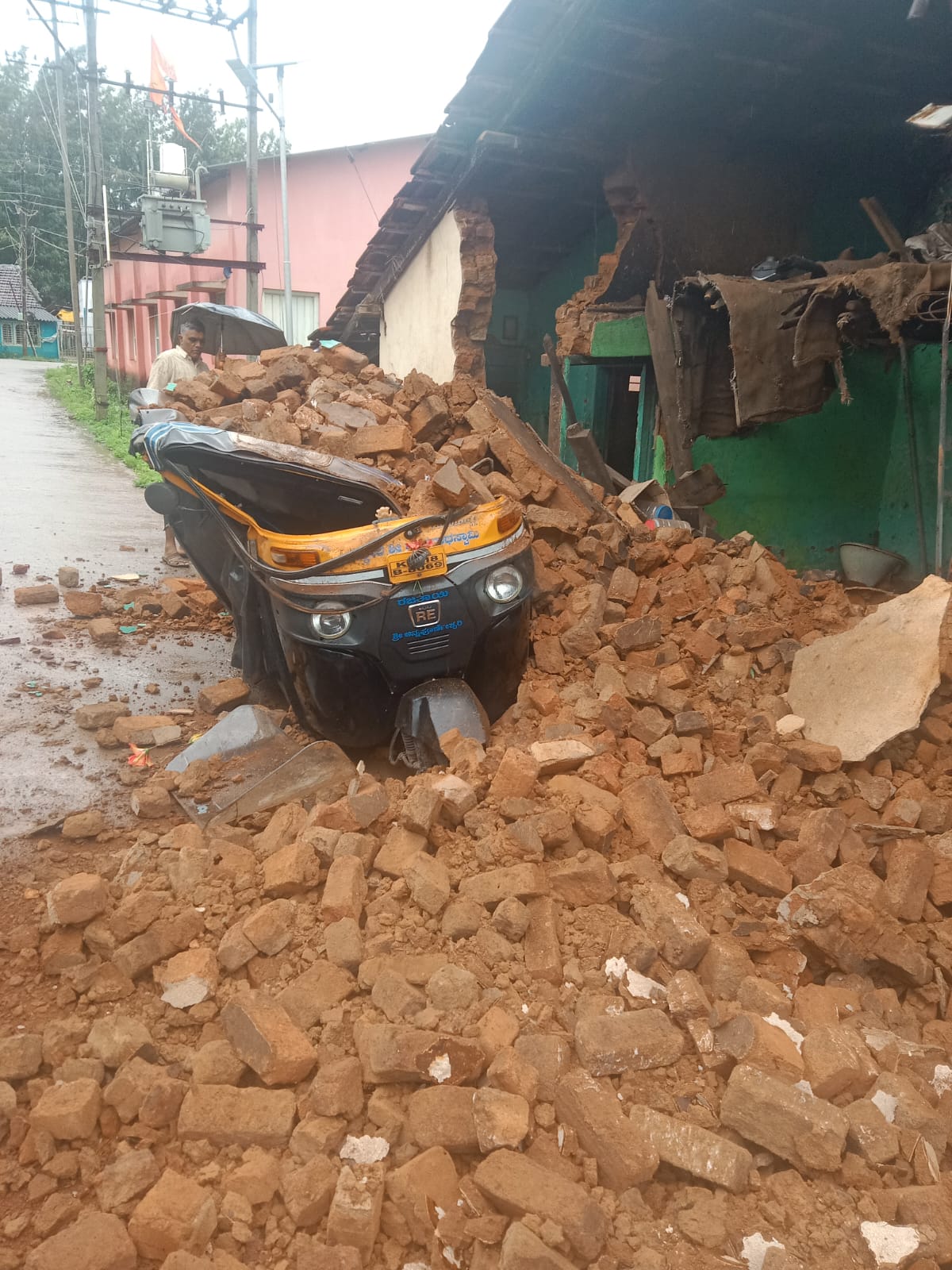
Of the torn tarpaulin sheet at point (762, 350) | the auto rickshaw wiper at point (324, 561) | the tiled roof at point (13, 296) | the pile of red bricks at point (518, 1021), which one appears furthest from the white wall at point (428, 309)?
the tiled roof at point (13, 296)

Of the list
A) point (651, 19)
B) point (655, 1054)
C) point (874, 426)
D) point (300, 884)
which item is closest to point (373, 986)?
point (300, 884)

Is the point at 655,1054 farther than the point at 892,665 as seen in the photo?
No

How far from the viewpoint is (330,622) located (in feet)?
11.7

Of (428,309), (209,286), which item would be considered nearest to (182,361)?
(428,309)

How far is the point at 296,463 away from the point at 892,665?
2755mm

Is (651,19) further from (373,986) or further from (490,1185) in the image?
(490,1185)

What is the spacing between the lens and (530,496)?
5527mm

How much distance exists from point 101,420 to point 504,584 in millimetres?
18361

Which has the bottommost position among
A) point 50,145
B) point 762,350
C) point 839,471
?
point 839,471

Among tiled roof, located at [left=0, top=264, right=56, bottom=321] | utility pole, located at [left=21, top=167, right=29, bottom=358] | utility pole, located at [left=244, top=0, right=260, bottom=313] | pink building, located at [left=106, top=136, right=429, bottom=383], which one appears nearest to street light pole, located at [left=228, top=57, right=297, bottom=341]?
utility pole, located at [left=244, top=0, right=260, bottom=313]

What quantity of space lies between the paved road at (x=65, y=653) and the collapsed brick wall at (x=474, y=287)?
3.60 m

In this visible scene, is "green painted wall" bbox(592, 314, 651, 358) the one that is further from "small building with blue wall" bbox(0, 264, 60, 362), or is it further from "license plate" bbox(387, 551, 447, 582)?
"small building with blue wall" bbox(0, 264, 60, 362)

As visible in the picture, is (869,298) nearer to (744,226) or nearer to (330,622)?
(330,622)

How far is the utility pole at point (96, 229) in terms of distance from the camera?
17.8m
